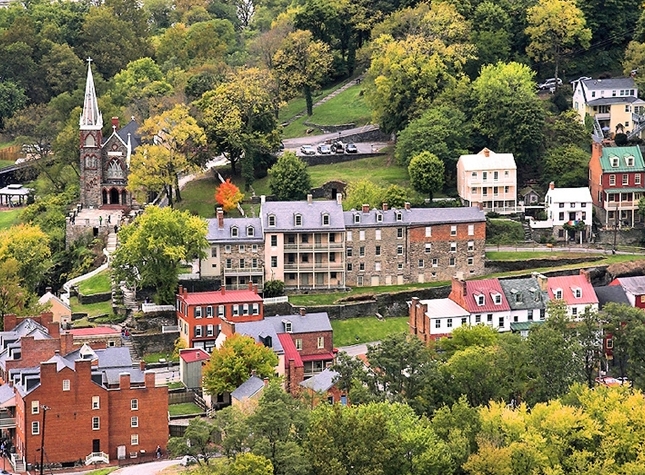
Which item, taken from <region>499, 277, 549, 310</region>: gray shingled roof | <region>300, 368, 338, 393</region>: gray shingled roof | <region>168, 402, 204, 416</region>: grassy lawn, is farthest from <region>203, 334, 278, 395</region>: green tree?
<region>499, 277, 549, 310</region>: gray shingled roof

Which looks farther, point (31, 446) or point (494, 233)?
point (494, 233)

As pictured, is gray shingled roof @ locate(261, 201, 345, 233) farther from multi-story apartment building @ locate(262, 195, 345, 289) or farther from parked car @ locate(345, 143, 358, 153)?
parked car @ locate(345, 143, 358, 153)

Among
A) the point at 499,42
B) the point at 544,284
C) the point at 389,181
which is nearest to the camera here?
the point at 544,284

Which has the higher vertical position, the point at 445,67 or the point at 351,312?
the point at 445,67

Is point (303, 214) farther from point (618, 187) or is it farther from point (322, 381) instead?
point (618, 187)

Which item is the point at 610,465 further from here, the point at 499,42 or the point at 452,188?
the point at 499,42

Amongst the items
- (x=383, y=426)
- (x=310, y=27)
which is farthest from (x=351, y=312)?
(x=310, y=27)
